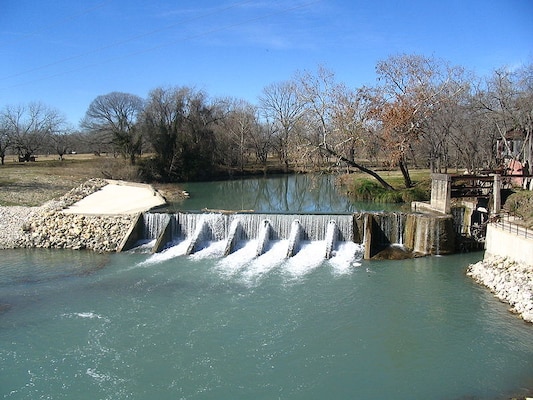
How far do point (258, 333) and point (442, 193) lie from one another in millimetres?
12005

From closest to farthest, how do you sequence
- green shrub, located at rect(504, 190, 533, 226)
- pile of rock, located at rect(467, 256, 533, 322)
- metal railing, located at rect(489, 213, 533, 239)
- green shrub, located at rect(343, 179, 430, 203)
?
pile of rock, located at rect(467, 256, 533, 322) < metal railing, located at rect(489, 213, 533, 239) < green shrub, located at rect(504, 190, 533, 226) < green shrub, located at rect(343, 179, 430, 203)

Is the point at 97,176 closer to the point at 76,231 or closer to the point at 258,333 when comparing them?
the point at 76,231

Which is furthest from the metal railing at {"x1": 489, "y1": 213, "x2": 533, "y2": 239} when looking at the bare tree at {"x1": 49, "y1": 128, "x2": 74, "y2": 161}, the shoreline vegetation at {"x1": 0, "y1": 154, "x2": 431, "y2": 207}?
the bare tree at {"x1": 49, "y1": 128, "x2": 74, "y2": 161}

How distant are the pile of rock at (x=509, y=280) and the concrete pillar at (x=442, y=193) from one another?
408 cm

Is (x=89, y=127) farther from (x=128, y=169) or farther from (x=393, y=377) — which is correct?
(x=393, y=377)

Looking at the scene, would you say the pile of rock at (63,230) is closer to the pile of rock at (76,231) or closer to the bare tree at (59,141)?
the pile of rock at (76,231)

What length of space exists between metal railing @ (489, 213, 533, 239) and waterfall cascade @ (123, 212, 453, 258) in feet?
5.59

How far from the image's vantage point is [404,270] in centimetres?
1571

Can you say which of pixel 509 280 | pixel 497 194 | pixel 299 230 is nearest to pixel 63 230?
pixel 299 230

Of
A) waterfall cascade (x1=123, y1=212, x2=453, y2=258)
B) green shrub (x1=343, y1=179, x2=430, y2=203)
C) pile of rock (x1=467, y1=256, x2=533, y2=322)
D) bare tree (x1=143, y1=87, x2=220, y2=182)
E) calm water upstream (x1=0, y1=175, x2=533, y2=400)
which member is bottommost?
calm water upstream (x1=0, y1=175, x2=533, y2=400)

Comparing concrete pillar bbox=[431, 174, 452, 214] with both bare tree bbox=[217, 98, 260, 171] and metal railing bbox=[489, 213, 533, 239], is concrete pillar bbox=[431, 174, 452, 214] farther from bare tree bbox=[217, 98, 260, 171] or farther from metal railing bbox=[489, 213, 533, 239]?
bare tree bbox=[217, 98, 260, 171]

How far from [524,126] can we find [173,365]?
2158cm

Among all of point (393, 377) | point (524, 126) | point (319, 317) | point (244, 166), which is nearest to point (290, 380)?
point (393, 377)

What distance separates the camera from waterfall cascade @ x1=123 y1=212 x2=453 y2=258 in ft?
57.4
